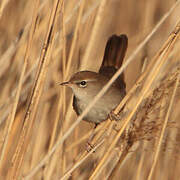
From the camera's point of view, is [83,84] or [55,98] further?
[55,98]

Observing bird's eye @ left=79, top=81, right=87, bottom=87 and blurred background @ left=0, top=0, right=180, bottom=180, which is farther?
bird's eye @ left=79, top=81, right=87, bottom=87

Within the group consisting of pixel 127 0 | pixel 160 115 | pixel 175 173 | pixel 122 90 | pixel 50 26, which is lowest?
pixel 175 173

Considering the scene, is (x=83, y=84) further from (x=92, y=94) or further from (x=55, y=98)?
(x=55, y=98)

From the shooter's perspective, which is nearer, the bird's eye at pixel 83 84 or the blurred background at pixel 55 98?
the blurred background at pixel 55 98

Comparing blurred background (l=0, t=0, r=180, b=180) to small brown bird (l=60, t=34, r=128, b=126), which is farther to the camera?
small brown bird (l=60, t=34, r=128, b=126)

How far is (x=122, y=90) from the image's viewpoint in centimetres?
252

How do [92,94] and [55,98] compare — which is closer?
[92,94]

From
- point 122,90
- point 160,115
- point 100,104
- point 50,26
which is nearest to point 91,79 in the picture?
point 100,104

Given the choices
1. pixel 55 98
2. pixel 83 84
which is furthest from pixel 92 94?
pixel 55 98

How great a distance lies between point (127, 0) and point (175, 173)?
2.17m

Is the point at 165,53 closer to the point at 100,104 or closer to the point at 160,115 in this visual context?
the point at 160,115

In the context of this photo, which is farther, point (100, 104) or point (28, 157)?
point (28, 157)

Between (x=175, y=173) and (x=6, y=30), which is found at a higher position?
(x=6, y=30)

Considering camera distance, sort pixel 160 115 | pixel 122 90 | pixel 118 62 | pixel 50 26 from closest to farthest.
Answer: pixel 50 26, pixel 160 115, pixel 122 90, pixel 118 62
